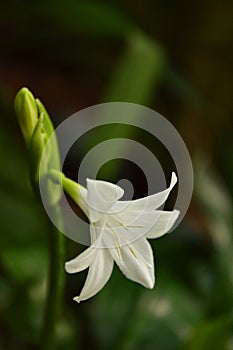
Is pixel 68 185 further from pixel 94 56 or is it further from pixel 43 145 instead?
pixel 94 56

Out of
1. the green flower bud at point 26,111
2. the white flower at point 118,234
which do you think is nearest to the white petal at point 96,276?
the white flower at point 118,234

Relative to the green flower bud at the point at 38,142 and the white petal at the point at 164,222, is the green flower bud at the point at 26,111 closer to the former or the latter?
the green flower bud at the point at 38,142

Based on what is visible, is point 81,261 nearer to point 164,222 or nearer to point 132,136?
point 164,222

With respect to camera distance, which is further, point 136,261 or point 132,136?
point 132,136

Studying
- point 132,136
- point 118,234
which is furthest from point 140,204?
point 132,136

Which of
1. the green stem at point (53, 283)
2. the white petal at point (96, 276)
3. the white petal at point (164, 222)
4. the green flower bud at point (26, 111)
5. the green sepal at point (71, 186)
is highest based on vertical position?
the green flower bud at point (26, 111)
